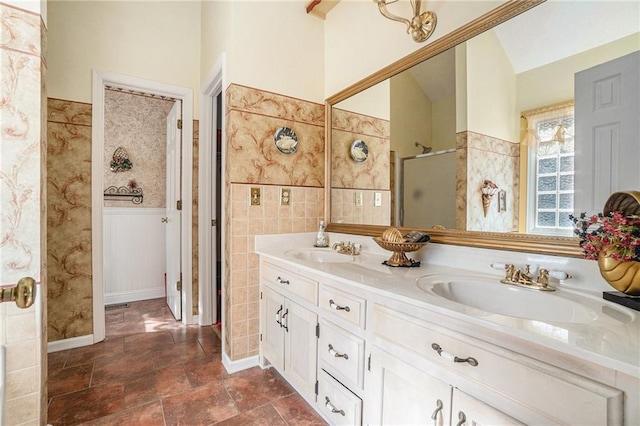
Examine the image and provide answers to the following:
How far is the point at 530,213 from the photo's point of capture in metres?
1.16

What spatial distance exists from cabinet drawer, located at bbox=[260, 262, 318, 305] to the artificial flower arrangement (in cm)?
103

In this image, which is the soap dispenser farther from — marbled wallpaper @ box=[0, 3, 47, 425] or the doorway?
the doorway

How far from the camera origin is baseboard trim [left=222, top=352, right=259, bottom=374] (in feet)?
6.17

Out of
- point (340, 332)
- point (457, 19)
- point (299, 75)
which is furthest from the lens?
point (299, 75)

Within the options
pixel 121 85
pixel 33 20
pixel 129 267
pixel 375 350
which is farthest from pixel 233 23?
pixel 129 267

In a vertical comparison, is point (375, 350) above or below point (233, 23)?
below

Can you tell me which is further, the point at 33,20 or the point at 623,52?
the point at 33,20

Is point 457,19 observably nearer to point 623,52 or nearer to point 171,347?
point 623,52

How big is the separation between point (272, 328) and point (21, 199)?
1.39 m

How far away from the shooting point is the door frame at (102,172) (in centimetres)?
223

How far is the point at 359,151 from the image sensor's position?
2.02 m

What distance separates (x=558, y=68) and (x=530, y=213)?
0.56 m

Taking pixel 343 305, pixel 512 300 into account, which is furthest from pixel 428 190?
pixel 343 305

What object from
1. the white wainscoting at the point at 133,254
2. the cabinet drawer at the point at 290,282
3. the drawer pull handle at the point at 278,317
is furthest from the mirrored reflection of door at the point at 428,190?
the white wainscoting at the point at 133,254
